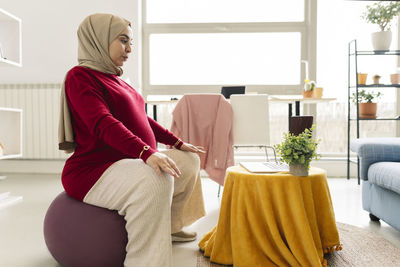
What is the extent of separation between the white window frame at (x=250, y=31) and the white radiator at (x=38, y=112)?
1056 millimetres

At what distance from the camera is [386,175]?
5.99ft

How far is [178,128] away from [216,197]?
676 millimetres

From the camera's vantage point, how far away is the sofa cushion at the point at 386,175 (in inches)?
68.2

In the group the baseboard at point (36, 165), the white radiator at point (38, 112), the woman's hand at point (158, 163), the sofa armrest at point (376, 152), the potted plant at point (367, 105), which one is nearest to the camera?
the woman's hand at point (158, 163)

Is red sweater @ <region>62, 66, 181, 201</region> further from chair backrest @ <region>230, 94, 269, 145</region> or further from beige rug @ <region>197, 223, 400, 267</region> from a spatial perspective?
chair backrest @ <region>230, 94, 269, 145</region>

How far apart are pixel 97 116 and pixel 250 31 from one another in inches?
124

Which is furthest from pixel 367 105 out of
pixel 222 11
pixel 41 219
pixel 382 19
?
pixel 41 219

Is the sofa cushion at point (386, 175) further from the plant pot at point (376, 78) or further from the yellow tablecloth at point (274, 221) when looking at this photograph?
the plant pot at point (376, 78)

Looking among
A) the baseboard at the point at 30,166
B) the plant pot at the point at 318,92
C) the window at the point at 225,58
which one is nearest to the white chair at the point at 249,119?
the plant pot at the point at 318,92

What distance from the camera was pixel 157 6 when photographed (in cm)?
409

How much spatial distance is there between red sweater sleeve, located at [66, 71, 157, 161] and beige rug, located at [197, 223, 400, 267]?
0.67 m

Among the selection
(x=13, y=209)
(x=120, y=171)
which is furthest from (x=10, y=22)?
(x=120, y=171)

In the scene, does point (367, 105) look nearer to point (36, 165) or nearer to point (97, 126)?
point (97, 126)

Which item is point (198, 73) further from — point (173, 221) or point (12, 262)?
point (12, 262)
